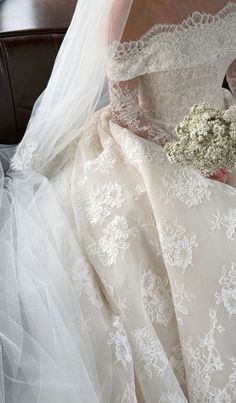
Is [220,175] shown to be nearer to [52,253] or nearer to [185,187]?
[185,187]

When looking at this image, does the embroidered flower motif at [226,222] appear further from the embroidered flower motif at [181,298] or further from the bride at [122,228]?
the embroidered flower motif at [181,298]

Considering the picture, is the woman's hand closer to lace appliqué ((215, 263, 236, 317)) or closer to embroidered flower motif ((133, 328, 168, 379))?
lace appliqué ((215, 263, 236, 317))

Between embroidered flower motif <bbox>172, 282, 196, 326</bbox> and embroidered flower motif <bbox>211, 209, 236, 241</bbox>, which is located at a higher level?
embroidered flower motif <bbox>211, 209, 236, 241</bbox>

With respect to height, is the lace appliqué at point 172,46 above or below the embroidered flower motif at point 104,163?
above

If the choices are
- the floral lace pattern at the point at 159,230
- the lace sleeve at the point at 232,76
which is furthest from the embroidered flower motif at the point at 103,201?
the lace sleeve at the point at 232,76

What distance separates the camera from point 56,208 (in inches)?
39.1

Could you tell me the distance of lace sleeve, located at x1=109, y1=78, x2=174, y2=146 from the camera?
108cm

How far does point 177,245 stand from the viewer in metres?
0.91

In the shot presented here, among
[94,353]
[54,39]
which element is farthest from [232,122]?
[54,39]

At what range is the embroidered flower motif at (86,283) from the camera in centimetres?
87

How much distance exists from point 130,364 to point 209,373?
150mm

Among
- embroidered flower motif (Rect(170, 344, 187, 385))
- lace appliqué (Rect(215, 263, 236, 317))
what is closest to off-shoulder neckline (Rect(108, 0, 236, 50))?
lace appliqué (Rect(215, 263, 236, 317))

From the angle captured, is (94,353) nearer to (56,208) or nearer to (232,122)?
(56,208)

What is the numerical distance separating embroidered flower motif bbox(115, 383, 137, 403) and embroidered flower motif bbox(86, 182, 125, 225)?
31 cm
